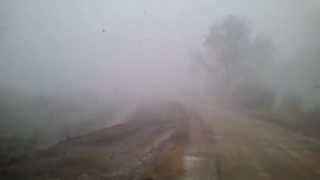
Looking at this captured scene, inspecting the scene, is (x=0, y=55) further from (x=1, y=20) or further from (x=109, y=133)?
(x=109, y=133)

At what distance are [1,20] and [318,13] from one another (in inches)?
89.1

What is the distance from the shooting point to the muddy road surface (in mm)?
3027

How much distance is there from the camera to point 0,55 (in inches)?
135

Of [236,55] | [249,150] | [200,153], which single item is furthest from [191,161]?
[236,55]

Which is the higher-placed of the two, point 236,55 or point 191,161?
point 236,55

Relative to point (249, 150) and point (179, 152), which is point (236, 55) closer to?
point (249, 150)

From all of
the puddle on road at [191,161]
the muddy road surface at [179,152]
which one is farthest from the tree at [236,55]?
the puddle on road at [191,161]

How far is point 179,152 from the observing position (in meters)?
3.14

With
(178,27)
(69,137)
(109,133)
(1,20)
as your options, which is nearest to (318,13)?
(178,27)

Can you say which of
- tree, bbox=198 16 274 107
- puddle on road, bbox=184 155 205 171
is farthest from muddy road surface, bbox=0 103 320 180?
tree, bbox=198 16 274 107

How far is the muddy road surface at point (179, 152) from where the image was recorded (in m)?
3.03

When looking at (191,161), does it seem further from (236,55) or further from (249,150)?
(236,55)

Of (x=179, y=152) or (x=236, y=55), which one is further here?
(x=236, y=55)

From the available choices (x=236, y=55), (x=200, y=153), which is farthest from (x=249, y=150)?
(x=236, y=55)
